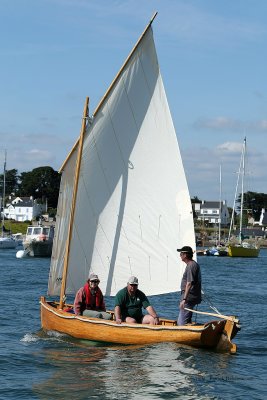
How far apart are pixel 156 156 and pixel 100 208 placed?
6.98ft

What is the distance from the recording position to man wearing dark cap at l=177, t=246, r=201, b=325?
67.2ft

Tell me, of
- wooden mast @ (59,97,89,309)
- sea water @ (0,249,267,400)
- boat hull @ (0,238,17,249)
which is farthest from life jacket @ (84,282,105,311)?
boat hull @ (0,238,17,249)

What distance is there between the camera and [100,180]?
23.5 meters

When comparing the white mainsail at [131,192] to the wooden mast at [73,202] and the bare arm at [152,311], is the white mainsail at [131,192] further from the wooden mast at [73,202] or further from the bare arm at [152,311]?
the bare arm at [152,311]

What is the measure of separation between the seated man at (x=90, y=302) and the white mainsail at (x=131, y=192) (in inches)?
52.8

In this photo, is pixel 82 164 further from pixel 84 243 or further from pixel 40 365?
pixel 40 365

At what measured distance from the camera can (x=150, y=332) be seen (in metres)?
20.6

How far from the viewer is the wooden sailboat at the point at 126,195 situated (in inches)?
900

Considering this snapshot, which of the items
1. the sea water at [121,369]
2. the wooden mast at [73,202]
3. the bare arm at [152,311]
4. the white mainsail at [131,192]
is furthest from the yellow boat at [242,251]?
the bare arm at [152,311]

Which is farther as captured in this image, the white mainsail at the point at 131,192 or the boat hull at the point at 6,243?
the boat hull at the point at 6,243

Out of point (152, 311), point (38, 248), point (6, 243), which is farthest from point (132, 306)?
point (6, 243)

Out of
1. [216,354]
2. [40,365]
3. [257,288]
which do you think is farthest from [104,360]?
[257,288]

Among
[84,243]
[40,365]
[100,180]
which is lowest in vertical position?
[40,365]

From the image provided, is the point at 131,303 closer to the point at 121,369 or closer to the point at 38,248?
the point at 121,369
